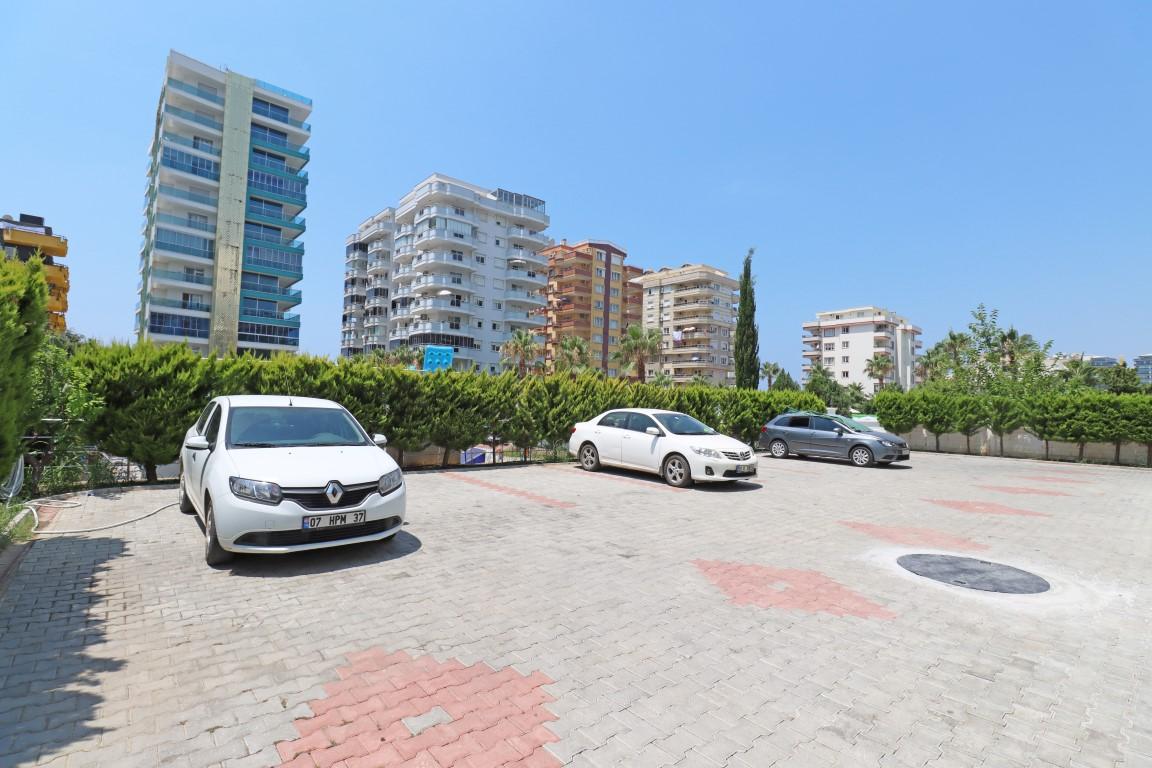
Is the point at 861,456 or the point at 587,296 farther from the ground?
the point at 587,296

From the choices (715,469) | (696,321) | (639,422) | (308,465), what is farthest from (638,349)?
(308,465)

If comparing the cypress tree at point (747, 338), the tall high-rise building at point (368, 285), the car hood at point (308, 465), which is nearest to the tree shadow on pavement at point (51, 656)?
the car hood at point (308, 465)

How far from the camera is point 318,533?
5051mm

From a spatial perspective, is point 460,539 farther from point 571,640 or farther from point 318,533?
point 571,640

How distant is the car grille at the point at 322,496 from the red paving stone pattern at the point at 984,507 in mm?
9977

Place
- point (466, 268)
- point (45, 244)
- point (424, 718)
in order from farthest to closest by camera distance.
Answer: point (466, 268)
point (45, 244)
point (424, 718)

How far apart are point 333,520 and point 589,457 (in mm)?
8409

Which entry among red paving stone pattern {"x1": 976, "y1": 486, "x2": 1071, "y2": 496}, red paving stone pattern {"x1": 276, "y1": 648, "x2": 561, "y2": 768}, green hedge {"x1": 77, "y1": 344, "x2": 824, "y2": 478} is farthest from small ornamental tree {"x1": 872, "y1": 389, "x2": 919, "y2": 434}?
red paving stone pattern {"x1": 276, "y1": 648, "x2": 561, "y2": 768}

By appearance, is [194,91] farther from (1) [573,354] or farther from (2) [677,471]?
(2) [677,471]

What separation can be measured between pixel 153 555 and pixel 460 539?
3.07m

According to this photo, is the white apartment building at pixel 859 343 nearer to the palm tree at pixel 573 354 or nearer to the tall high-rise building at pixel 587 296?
the tall high-rise building at pixel 587 296

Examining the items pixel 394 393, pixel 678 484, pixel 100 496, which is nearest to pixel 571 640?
pixel 678 484

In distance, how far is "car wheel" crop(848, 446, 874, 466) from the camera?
16.6 m

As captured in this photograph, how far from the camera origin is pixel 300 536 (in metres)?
4.95
